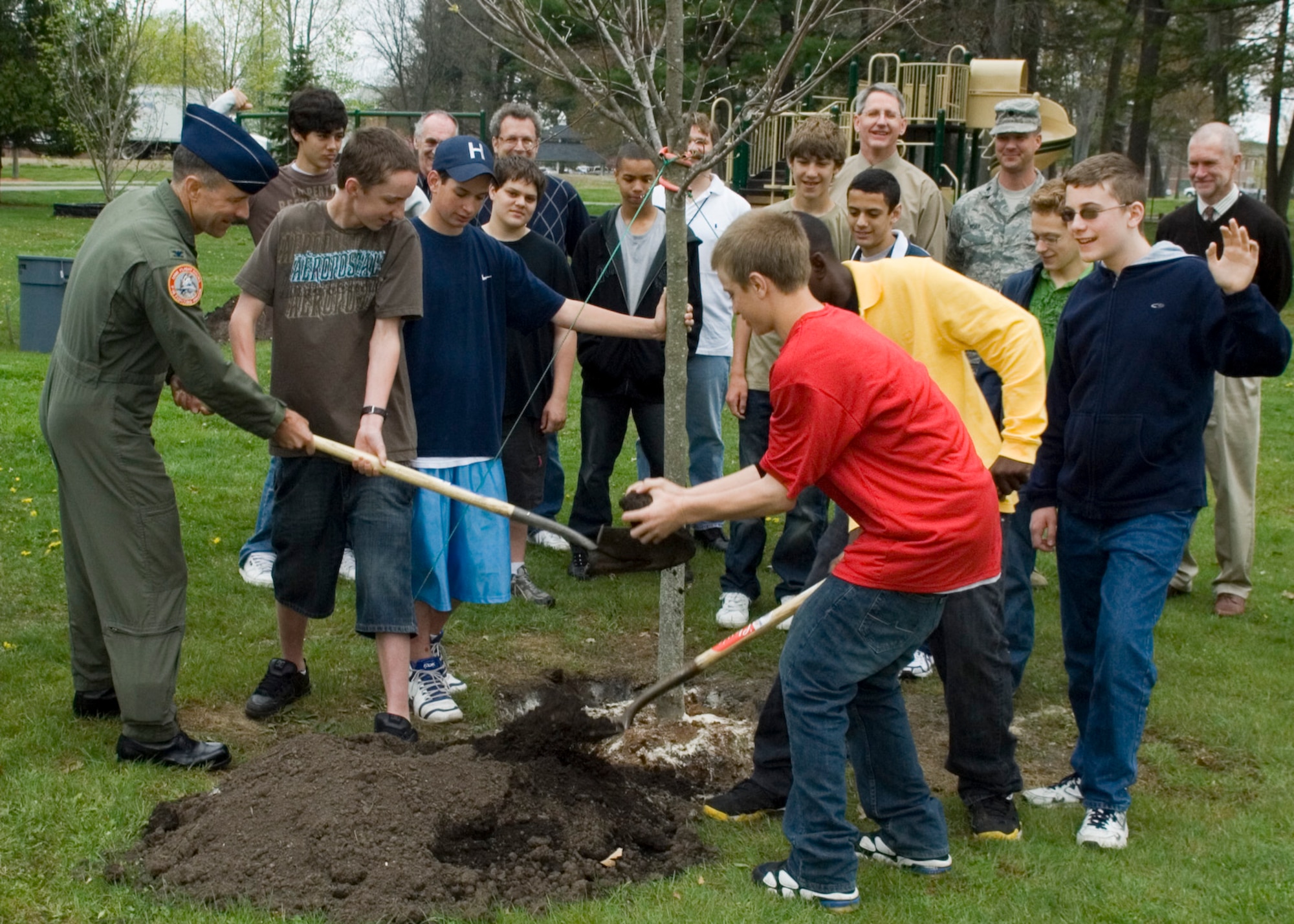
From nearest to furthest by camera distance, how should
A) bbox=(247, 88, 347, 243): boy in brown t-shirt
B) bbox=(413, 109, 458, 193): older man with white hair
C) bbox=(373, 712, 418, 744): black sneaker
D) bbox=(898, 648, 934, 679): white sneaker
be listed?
bbox=(373, 712, 418, 744): black sneaker, bbox=(898, 648, 934, 679): white sneaker, bbox=(247, 88, 347, 243): boy in brown t-shirt, bbox=(413, 109, 458, 193): older man with white hair

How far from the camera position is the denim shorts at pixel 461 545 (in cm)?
523

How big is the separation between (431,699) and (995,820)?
2.24 metres

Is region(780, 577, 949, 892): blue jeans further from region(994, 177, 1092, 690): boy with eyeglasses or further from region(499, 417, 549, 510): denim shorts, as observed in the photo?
region(499, 417, 549, 510): denim shorts

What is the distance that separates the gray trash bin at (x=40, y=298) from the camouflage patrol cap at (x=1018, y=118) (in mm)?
10362

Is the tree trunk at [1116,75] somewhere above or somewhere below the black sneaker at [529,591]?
above

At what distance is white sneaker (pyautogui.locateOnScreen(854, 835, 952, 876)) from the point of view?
4.09m

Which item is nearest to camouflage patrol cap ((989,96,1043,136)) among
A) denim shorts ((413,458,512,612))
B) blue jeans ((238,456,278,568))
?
denim shorts ((413,458,512,612))

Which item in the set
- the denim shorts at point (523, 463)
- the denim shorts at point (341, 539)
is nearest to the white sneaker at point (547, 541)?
the denim shorts at point (523, 463)

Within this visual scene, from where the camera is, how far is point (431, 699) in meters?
5.36

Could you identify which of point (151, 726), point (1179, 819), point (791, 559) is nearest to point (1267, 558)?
point (791, 559)

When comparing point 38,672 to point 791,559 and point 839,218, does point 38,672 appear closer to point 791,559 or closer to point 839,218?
point 791,559

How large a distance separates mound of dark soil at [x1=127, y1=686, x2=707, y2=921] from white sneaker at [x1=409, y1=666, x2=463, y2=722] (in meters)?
0.61

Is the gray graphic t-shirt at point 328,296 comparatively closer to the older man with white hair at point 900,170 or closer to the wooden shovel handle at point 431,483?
the wooden shovel handle at point 431,483

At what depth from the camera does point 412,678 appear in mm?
5430
